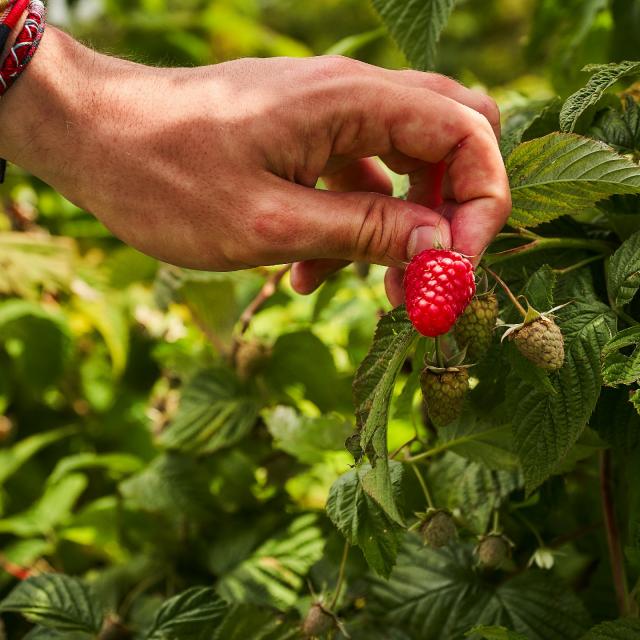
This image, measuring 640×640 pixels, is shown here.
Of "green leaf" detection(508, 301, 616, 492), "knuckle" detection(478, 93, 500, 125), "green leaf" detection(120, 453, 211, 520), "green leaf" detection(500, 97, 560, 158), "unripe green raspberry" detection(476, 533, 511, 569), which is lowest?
"green leaf" detection(120, 453, 211, 520)

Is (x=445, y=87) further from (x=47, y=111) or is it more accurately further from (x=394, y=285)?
(x=47, y=111)

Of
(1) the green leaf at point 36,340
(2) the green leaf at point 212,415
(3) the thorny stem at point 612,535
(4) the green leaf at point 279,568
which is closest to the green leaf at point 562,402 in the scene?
(3) the thorny stem at point 612,535

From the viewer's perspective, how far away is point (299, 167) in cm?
85

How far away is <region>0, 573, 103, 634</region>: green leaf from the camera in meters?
1.06

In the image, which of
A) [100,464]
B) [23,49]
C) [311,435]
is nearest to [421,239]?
[311,435]

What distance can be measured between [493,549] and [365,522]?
6.5 inches

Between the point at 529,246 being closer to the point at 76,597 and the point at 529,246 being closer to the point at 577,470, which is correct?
the point at 577,470

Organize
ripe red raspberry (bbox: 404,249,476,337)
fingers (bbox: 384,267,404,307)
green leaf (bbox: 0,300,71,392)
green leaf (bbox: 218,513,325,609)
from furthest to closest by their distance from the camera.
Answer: green leaf (bbox: 0,300,71,392), green leaf (bbox: 218,513,325,609), fingers (bbox: 384,267,404,307), ripe red raspberry (bbox: 404,249,476,337)

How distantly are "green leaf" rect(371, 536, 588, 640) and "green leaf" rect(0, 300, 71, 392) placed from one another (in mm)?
1055

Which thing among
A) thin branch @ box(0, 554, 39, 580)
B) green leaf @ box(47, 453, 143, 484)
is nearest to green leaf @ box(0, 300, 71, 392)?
green leaf @ box(47, 453, 143, 484)

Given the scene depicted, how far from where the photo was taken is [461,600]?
3.25 ft

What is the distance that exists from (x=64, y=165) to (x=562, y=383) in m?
0.59

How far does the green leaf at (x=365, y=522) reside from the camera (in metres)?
0.82

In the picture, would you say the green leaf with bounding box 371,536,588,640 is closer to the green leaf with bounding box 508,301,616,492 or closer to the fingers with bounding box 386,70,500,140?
the green leaf with bounding box 508,301,616,492
